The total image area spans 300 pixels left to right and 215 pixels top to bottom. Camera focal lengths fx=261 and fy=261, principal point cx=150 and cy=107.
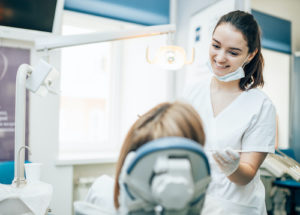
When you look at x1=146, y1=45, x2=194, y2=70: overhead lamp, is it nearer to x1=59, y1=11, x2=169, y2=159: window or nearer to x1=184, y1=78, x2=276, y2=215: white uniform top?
x1=184, y1=78, x2=276, y2=215: white uniform top

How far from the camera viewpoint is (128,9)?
2340 mm

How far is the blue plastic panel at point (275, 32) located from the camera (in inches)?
62.6

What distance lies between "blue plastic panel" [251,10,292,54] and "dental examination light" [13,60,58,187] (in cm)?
133

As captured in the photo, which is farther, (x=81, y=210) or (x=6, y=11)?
(x=6, y=11)

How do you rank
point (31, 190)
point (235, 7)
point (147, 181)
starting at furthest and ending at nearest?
1. point (235, 7)
2. point (31, 190)
3. point (147, 181)

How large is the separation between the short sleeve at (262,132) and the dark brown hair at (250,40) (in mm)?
143

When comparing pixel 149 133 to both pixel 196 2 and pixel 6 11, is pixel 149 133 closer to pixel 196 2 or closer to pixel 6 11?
pixel 6 11

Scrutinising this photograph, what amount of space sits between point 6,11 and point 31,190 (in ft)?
4.50

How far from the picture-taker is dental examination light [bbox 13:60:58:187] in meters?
1.00

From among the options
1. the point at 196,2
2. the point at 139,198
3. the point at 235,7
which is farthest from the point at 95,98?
the point at 139,198

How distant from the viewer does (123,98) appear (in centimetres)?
279

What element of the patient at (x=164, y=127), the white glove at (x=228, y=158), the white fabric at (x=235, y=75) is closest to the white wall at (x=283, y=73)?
the white fabric at (x=235, y=75)

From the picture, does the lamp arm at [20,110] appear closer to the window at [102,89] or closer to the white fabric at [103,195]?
the white fabric at [103,195]

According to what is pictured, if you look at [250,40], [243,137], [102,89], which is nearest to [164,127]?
[243,137]
